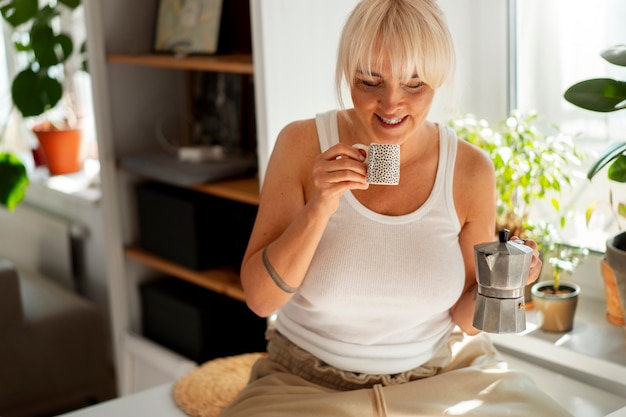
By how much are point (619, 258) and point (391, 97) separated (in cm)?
55

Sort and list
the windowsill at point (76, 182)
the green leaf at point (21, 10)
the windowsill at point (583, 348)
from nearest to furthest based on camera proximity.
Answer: the windowsill at point (583, 348) → the green leaf at point (21, 10) → the windowsill at point (76, 182)

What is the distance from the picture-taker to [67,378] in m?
2.99

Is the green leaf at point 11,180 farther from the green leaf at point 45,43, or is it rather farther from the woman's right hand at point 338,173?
the woman's right hand at point 338,173

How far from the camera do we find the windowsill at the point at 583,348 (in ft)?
5.86

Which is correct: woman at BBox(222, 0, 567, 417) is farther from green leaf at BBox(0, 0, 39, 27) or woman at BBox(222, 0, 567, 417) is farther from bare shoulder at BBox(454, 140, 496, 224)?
green leaf at BBox(0, 0, 39, 27)

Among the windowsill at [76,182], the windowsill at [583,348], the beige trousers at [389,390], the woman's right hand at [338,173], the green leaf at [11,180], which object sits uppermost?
the woman's right hand at [338,173]

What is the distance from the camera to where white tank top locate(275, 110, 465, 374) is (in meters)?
1.58

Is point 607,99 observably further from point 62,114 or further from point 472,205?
point 62,114

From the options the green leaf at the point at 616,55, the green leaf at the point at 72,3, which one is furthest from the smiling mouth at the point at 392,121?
the green leaf at the point at 72,3

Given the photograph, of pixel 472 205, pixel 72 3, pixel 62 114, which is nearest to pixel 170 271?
pixel 72 3

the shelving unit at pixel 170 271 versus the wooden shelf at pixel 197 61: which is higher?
the wooden shelf at pixel 197 61

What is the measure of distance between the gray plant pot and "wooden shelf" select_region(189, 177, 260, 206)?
843mm

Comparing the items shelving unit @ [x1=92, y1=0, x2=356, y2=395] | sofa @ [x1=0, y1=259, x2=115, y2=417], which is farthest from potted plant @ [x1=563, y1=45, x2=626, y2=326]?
sofa @ [x1=0, y1=259, x2=115, y2=417]

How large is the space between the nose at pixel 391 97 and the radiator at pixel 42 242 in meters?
2.04
